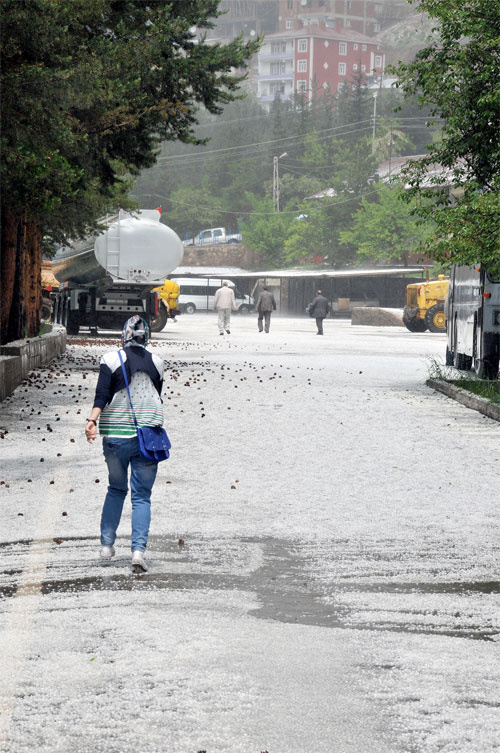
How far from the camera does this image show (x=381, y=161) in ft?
395

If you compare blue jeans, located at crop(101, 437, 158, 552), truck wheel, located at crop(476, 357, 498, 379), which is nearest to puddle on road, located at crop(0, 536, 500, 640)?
blue jeans, located at crop(101, 437, 158, 552)

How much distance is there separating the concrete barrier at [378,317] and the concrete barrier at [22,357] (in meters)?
35.6

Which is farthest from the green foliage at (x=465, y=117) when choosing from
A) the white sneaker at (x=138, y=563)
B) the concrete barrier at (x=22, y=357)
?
the white sneaker at (x=138, y=563)

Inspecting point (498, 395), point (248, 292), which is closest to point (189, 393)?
point (498, 395)

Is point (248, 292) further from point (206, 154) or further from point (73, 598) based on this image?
point (73, 598)

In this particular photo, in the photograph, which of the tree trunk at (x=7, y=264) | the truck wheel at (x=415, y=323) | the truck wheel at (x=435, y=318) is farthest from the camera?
the truck wheel at (x=415, y=323)

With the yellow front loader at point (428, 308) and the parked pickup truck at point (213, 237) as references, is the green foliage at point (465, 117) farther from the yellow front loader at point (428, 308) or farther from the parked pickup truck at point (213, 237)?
the parked pickup truck at point (213, 237)

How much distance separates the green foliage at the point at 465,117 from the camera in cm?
1772

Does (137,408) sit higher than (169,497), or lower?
higher

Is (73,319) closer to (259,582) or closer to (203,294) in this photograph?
(259,582)

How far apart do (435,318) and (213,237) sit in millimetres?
70359

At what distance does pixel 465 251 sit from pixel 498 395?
218 cm

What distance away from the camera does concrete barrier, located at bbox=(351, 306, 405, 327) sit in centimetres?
6388

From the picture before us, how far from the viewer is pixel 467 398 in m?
18.9
